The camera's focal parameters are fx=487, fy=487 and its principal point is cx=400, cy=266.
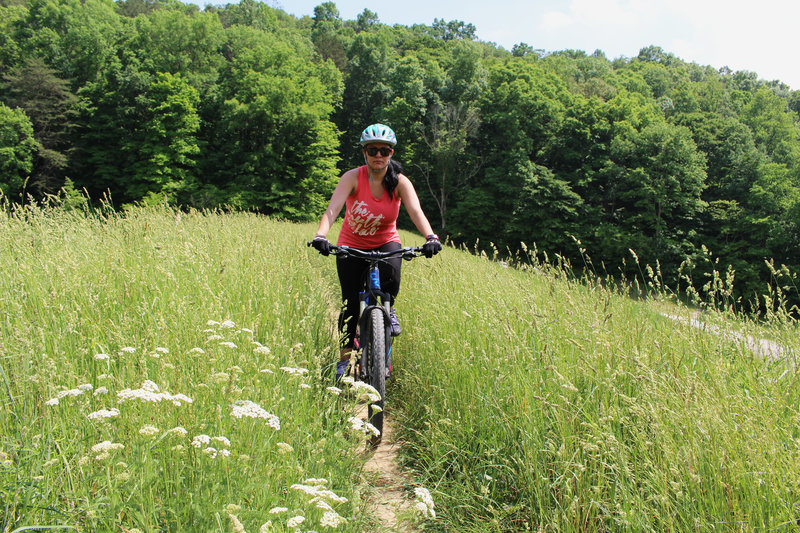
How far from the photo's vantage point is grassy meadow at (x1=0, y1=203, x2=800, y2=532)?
1817mm

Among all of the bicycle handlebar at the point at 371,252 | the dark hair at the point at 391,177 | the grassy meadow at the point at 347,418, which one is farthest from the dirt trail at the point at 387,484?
the dark hair at the point at 391,177

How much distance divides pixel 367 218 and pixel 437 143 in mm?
46340

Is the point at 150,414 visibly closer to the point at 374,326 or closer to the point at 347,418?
the point at 347,418

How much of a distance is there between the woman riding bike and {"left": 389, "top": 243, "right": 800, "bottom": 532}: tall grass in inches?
28.3

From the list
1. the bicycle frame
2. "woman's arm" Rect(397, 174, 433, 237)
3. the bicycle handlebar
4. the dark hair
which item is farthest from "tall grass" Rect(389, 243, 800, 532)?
the dark hair

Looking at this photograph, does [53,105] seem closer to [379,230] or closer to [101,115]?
[101,115]

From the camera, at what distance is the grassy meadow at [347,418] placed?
5.96 ft

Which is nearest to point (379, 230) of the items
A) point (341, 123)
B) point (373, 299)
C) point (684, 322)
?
point (373, 299)

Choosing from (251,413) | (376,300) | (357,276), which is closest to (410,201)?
(357,276)

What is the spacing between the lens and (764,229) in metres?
32.5

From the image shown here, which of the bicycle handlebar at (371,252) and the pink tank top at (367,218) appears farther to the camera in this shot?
the pink tank top at (367,218)

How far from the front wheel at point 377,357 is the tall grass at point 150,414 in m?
0.48

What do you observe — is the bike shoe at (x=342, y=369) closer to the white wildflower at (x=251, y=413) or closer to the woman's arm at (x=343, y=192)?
the woman's arm at (x=343, y=192)

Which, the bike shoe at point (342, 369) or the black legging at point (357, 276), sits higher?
the black legging at point (357, 276)
